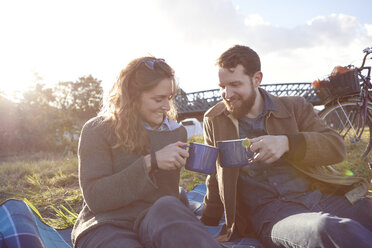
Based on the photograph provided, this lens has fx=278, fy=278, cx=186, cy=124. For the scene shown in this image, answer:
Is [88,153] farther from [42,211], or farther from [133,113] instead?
[42,211]

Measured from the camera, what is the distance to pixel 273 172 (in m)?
2.32

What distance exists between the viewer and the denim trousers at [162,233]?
1341 mm

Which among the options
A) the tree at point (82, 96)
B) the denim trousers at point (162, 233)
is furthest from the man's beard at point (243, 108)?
the tree at point (82, 96)

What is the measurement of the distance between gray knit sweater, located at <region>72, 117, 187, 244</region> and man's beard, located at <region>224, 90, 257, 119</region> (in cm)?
96

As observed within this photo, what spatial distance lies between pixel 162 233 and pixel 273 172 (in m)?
1.26

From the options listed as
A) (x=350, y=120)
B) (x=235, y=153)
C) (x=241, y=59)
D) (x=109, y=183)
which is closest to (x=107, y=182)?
(x=109, y=183)

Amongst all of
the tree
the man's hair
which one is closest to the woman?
the man's hair

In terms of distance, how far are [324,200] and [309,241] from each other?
2.47 ft

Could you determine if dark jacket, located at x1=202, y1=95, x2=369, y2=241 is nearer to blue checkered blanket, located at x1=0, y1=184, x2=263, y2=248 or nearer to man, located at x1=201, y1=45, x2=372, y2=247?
man, located at x1=201, y1=45, x2=372, y2=247

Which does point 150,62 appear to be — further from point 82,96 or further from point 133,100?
point 82,96

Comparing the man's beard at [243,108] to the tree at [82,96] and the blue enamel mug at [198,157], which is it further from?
the tree at [82,96]

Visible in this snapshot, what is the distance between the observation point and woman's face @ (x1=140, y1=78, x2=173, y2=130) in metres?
2.10

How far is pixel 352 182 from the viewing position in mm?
2148

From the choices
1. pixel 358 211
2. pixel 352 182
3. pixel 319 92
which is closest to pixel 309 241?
pixel 358 211
